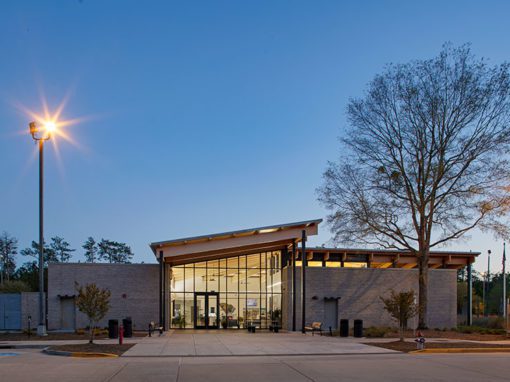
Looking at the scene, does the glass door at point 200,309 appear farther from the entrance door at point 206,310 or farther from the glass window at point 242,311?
the glass window at point 242,311

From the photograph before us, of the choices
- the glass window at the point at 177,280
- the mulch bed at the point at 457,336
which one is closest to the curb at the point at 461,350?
the mulch bed at the point at 457,336

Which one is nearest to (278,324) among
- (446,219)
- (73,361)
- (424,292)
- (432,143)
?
(424,292)

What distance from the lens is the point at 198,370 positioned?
15.9m

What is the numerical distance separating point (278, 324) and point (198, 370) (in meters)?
22.7

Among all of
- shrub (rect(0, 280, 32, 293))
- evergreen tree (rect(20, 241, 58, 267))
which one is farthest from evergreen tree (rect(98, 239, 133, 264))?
shrub (rect(0, 280, 32, 293))

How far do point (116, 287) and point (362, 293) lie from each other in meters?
15.4

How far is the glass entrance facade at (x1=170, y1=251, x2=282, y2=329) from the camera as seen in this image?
37656 millimetres

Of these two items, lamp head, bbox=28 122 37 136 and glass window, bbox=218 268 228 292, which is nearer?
lamp head, bbox=28 122 37 136

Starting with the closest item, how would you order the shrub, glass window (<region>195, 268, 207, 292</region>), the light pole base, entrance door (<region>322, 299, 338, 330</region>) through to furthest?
the light pole base → entrance door (<region>322, 299, 338, 330</region>) → glass window (<region>195, 268, 207, 292</region>) → the shrub

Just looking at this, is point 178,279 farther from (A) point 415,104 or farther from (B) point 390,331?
(A) point 415,104

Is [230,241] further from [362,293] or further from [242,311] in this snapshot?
[362,293]

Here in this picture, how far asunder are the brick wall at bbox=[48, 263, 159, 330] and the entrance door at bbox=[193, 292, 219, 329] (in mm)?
3172

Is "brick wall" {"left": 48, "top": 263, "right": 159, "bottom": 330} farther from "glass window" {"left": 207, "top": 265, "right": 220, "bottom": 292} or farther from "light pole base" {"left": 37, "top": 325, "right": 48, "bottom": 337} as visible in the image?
"light pole base" {"left": 37, "top": 325, "right": 48, "bottom": 337}

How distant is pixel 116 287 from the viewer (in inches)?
1393
